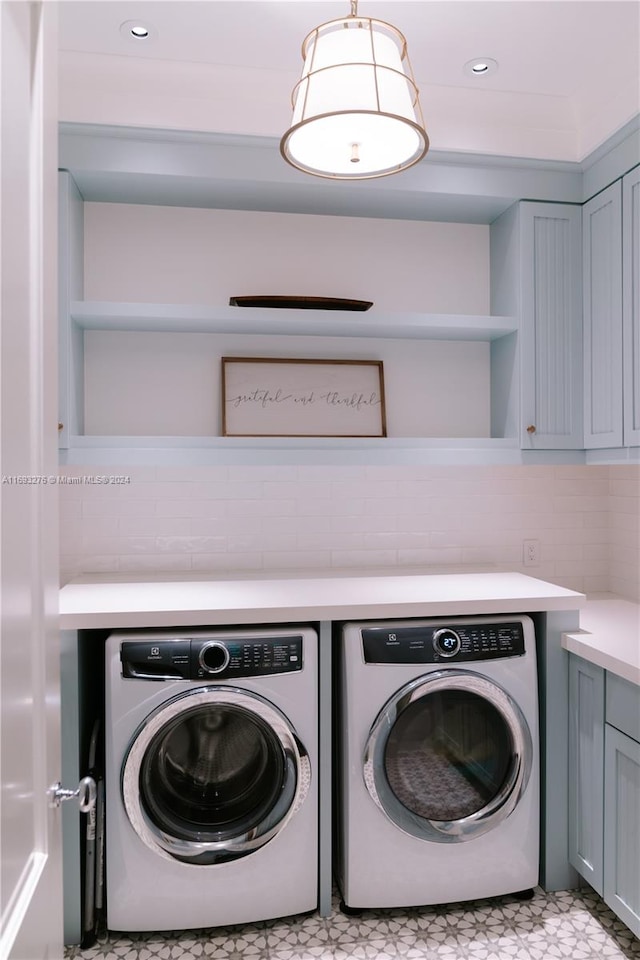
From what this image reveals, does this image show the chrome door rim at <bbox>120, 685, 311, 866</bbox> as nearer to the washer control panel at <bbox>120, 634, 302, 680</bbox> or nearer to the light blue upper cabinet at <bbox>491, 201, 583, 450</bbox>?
the washer control panel at <bbox>120, 634, 302, 680</bbox>

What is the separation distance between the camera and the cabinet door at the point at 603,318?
2314 millimetres

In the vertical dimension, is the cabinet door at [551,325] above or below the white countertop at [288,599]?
above

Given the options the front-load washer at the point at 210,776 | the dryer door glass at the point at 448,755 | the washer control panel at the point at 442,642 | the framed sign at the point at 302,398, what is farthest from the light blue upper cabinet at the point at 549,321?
the front-load washer at the point at 210,776

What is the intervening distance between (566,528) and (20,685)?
245 cm

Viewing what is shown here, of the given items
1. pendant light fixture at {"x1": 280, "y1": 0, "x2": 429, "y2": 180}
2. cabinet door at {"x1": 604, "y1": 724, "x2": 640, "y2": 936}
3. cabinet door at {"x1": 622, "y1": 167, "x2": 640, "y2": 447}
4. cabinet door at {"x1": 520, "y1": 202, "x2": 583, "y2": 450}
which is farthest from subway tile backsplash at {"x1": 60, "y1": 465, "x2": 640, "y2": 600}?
pendant light fixture at {"x1": 280, "y1": 0, "x2": 429, "y2": 180}

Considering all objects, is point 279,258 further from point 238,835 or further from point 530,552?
point 238,835

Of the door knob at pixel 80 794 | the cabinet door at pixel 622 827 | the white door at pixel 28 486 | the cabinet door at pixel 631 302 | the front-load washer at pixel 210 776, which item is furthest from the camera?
the cabinet door at pixel 631 302

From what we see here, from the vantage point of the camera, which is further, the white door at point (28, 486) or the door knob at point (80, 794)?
the door knob at point (80, 794)

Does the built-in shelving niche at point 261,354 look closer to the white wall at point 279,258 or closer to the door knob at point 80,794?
the white wall at point 279,258

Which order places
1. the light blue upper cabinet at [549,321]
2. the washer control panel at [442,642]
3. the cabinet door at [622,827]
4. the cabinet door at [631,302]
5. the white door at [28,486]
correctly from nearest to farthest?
the white door at [28,486]
the cabinet door at [622,827]
the washer control panel at [442,642]
the cabinet door at [631,302]
the light blue upper cabinet at [549,321]

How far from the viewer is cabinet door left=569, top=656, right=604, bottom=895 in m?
1.98

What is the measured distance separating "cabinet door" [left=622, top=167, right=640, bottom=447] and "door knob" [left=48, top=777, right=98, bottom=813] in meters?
1.92

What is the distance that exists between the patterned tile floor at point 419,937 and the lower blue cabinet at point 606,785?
135 mm

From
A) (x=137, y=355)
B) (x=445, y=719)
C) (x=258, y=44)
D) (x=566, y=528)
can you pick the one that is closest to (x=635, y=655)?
(x=445, y=719)
